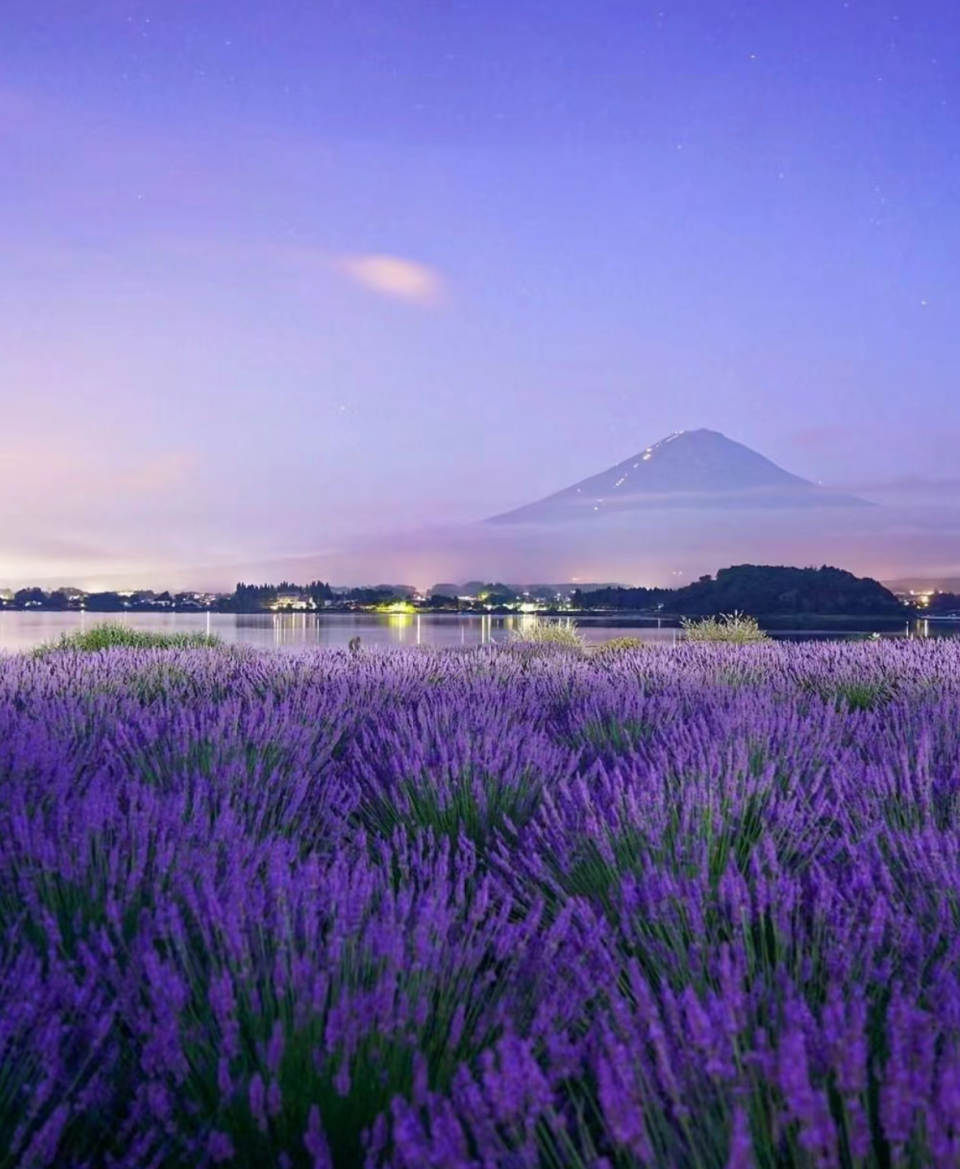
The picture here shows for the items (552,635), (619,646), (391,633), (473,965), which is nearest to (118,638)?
(552,635)

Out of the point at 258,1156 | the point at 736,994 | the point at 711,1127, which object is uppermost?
the point at 736,994

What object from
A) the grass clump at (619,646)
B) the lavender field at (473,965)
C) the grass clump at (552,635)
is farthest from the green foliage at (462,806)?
the grass clump at (552,635)

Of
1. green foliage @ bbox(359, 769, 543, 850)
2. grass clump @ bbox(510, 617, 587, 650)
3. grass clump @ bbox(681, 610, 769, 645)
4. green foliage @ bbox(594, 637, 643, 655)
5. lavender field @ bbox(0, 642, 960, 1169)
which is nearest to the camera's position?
lavender field @ bbox(0, 642, 960, 1169)

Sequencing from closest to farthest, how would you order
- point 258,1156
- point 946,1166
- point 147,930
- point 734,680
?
1. point 946,1166
2. point 258,1156
3. point 147,930
4. point 734,680

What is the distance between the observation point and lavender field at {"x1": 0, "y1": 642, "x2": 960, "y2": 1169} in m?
1.24

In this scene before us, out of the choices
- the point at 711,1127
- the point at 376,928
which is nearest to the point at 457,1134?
the point at 711,1127

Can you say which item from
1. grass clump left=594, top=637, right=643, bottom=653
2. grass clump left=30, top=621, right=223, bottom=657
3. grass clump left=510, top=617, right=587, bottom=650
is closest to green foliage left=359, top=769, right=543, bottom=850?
grass clump left=594, top=637, right=643, bottom=653

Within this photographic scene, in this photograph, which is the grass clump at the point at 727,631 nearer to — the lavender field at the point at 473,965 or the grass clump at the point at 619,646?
the grass clump at the point at 619,646

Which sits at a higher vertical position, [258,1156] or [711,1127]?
[711,1127]

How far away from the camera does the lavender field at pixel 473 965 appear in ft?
4.06

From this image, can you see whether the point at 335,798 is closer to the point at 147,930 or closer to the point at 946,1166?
the point at 147,930

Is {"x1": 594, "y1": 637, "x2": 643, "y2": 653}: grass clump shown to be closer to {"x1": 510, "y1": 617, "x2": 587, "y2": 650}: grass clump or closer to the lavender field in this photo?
{"x1": 510, "y1": 617, "x2": 587, "y2": 650}: grass clump

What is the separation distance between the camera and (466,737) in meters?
3.77

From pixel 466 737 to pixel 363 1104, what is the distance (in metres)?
2.27
